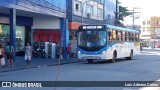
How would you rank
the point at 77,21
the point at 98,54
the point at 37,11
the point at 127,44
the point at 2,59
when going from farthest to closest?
1. the point at 77,21
2. the point at 127,44
3. the point at 37,11
4. the point at 98,54
5. the point at 2,59

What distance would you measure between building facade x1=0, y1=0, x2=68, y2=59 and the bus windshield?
3.07 meters

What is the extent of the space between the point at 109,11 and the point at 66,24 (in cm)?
2282

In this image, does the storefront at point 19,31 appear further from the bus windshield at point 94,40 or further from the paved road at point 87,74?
the paved road at point 87,74

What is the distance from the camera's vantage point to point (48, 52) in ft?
134

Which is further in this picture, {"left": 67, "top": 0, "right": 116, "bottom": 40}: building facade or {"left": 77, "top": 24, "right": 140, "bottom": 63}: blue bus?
{"left": 67, "top": 0, "right": 116, "bottom": 40}: building facade

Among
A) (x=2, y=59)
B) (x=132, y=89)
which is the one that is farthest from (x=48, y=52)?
(x=132, y=89)

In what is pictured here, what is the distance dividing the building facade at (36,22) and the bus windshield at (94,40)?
121 inches

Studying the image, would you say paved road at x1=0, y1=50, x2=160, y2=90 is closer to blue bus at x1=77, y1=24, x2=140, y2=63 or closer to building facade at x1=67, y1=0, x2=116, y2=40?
blue bus at x1=77, y1=24, x2=140, y2=63

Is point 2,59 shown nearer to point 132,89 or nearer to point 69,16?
point 132,89

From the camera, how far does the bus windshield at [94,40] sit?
31328mm

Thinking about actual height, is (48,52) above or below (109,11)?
below

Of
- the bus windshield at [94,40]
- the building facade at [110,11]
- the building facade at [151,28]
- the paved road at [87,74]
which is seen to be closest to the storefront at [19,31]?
the bus windshield at [94,40]

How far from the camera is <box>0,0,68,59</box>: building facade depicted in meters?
34.0

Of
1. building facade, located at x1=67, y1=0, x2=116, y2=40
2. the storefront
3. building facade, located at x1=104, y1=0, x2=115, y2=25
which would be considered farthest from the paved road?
building facade, located at x1=104, y1=0, x2=115, y2=25
